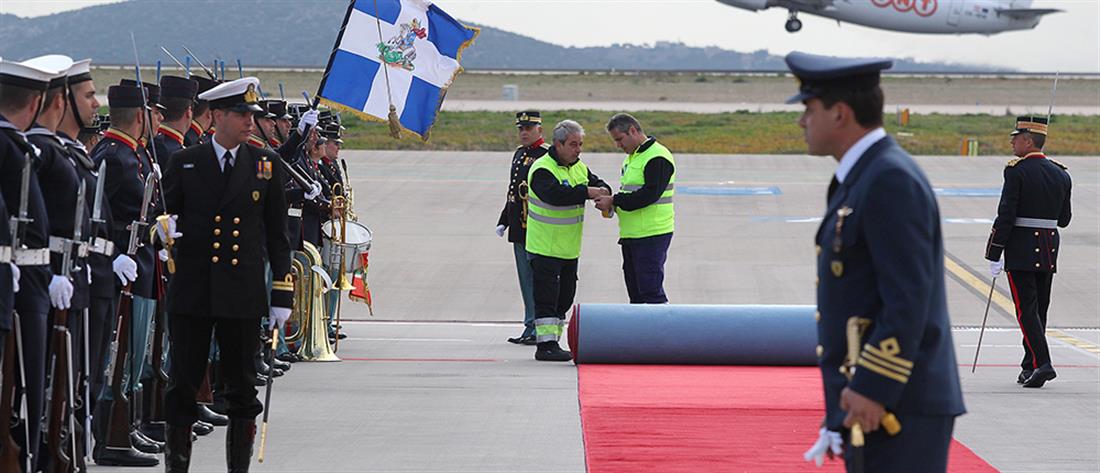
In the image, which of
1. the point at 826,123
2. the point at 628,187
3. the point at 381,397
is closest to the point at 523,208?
the point at 628,187

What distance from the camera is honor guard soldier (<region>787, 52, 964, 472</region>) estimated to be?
3.78 m

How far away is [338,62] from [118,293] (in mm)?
3707

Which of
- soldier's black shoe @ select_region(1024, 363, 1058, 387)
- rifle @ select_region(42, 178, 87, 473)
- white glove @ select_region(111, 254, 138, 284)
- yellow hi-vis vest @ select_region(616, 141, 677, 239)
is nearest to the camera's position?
rifle @ select_region(42, 178, 87, 473)

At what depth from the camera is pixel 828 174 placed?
1014 inches

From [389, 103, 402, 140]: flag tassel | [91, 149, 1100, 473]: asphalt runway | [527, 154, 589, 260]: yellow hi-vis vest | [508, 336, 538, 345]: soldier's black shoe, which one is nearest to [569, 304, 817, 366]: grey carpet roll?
[91, 149, 1100, 473]: asphalt runway

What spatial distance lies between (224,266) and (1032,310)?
5646mm

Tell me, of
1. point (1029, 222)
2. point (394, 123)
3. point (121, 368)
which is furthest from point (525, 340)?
point (121, 368)

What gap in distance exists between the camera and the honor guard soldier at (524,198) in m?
11.5

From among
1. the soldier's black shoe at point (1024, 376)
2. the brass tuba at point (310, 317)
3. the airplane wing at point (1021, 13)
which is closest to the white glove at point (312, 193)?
the brass tuba at point (310, 317)

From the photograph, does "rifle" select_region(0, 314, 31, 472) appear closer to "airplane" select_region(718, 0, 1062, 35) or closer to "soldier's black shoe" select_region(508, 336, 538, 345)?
"soldier's black shoe" select_region(508, 336, 538, 345)

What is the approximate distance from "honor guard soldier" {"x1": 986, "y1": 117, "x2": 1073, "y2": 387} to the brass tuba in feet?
15.0

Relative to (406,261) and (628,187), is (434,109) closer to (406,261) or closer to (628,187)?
(628,187)

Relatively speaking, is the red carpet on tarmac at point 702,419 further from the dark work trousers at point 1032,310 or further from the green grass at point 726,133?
the green grass at point 726,133

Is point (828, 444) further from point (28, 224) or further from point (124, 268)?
point (124, 268)
